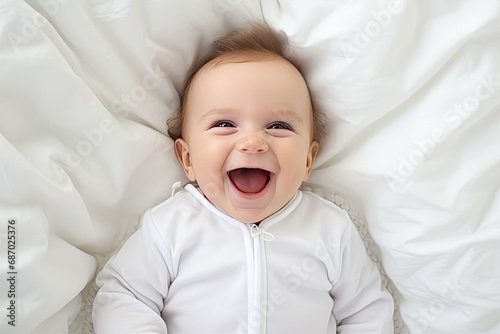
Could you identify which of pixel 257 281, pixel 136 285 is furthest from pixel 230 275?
pixel 136 285

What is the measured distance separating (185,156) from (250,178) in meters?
0.19

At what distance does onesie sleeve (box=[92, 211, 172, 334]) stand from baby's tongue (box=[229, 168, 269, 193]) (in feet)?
0.74

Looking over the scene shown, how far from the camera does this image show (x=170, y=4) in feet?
4.19

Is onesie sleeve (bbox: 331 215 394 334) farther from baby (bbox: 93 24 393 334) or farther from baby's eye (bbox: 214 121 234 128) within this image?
baby's eye (bbox: 214 121 234 128)

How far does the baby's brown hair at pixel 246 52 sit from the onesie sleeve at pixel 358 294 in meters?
0.29

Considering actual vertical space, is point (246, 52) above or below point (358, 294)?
above

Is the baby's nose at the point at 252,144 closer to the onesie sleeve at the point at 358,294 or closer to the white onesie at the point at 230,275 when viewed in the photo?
the white onesie at the point at 230,275

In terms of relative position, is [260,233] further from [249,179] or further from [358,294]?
[358,294]

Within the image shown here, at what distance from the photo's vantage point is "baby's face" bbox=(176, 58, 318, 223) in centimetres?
120

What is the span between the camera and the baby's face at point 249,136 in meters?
1.20

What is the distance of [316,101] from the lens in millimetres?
1361

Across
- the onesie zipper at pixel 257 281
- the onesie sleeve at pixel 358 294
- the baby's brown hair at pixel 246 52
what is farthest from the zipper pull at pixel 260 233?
the baby's brown hair at pixel 246 52

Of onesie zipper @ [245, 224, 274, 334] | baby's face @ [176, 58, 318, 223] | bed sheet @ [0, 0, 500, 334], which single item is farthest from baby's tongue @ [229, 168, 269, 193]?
bed sheet @ [0, 0, 500, 334]

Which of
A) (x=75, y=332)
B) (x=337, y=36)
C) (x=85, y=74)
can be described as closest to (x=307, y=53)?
(x=337, y=36)
